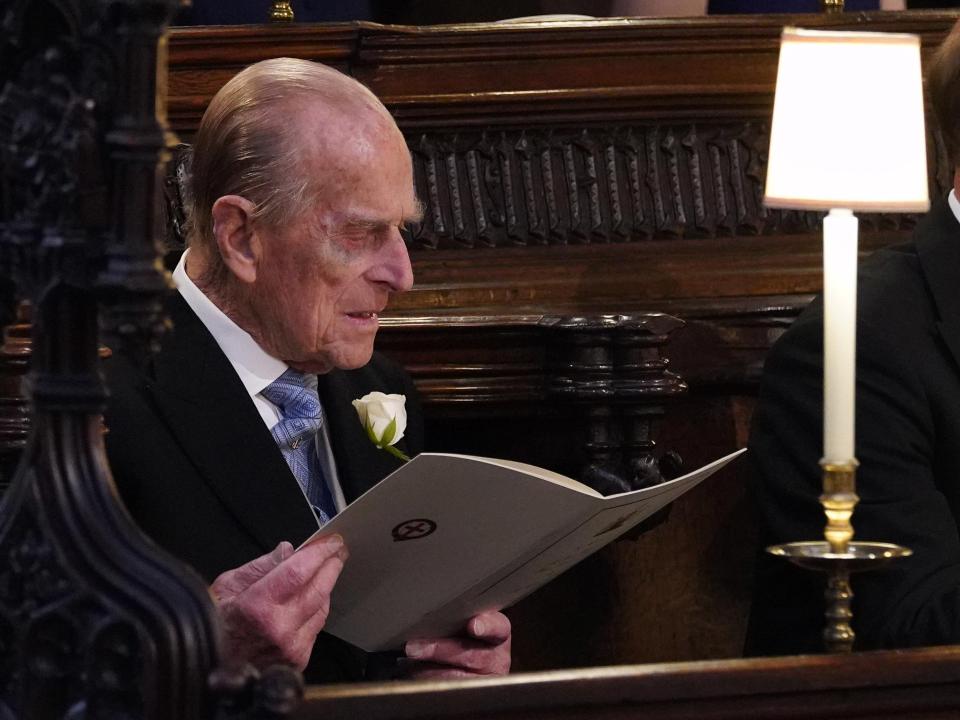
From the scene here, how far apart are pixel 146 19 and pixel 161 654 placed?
0.44 meters

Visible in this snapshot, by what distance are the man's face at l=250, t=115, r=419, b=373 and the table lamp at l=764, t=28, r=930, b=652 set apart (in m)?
0.66

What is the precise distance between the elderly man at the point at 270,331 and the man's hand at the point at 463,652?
2cm

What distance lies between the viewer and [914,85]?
1750 mm

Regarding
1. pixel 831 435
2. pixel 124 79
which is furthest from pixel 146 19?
pixel 831 435

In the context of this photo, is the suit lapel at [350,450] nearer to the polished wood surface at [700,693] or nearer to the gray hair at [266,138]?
the gray hair at [266,138]

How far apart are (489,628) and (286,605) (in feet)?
1.15

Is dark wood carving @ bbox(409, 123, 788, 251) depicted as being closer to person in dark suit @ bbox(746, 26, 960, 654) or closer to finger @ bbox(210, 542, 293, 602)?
person in dark suit @ bbox(746, 26, 960, 654)

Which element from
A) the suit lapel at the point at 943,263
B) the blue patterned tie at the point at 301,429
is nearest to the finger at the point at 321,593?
the blue patterned tie at the point at 301,429

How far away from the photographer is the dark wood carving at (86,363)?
115cm

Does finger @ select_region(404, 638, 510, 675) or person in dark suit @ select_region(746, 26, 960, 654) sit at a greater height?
person in dark suit @ select_region(746, 26, 960, 654)

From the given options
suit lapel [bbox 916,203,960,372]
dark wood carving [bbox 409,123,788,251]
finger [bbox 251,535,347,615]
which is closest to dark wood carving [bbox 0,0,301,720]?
finger [bbox 251,535,347,615]

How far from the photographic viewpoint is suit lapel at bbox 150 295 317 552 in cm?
217

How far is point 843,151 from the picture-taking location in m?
1.77

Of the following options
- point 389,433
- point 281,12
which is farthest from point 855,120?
point 281,12
